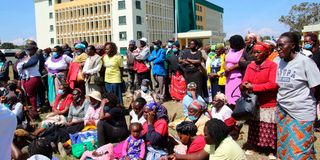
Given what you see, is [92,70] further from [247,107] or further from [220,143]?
[220,143]

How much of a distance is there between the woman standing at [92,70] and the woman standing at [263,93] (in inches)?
149

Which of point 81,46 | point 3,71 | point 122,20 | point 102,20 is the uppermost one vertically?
point 102,20

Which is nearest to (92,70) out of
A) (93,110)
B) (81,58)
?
(81,58)

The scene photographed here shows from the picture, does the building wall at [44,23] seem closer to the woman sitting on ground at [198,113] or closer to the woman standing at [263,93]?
the woman sitting on ground at [198,113]

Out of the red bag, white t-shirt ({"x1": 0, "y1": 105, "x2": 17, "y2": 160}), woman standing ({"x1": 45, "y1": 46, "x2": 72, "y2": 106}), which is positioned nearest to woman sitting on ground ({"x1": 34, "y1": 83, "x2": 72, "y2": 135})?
woman standing ({"x1": 45, "y1": 46, "x2": 72, "y2": 106})

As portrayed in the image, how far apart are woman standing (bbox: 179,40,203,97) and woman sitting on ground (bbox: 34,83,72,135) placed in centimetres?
272

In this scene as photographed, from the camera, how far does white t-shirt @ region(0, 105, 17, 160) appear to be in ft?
4.20

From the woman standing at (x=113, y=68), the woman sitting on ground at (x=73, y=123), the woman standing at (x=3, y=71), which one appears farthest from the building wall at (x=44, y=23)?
the woman sitting on ground at (x=73, y=123)

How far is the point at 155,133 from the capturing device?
4.54 meters

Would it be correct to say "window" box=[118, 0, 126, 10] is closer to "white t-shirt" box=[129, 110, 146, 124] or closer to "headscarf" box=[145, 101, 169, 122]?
"white t-shirt" box=[129, 110, 146, 124]

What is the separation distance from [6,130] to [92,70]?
6188mm

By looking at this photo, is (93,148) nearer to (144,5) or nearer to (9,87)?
(9,87)

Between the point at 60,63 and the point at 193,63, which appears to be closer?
the point at 193,63

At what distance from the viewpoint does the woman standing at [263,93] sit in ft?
14.5
